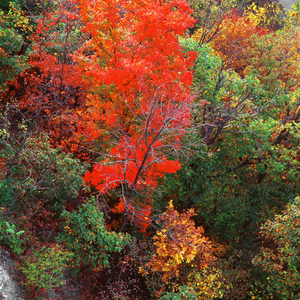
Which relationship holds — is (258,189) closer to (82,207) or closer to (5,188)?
(82,207)

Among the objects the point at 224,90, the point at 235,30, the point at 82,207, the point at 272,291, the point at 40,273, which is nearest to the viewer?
the point at 40,273

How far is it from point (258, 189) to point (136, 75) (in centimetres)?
1242

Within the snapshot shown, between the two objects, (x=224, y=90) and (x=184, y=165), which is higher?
(x=224, y=90)

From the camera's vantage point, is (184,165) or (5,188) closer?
(5,188)

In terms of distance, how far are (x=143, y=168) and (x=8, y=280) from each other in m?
6.43

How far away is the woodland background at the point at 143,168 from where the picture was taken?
41.9ft

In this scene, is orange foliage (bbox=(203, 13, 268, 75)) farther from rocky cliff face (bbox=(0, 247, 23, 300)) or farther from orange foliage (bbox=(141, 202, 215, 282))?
rocky cliff face (bbox=(0, 247, 23, 300))

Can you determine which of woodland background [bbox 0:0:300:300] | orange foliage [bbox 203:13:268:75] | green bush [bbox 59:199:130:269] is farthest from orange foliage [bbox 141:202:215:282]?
orange foliage [bbox 203:13:268:75]

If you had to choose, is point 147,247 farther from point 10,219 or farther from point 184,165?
point 10,219

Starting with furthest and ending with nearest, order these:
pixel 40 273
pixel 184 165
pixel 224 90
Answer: pixel 224 90
pixel 184 165
pixel 40 273

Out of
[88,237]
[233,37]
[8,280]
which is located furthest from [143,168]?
[233,37]

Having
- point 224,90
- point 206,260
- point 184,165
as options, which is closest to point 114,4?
point 224,90

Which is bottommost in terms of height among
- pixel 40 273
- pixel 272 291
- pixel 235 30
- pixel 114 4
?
pixel 272 291

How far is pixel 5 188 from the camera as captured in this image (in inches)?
468
